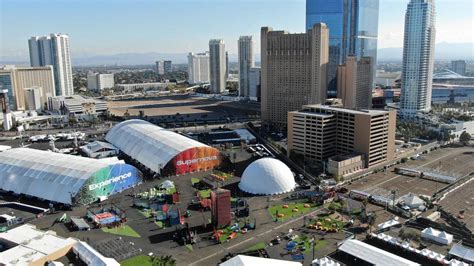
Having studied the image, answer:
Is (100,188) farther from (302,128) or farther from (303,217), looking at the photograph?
(302,128)

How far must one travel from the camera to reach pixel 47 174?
57500mm

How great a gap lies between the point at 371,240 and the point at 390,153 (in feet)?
125

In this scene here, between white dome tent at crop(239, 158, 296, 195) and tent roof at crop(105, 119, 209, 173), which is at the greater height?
tent roof at crop(105, 119, 209, 173)

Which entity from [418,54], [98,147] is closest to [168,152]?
[98,147]

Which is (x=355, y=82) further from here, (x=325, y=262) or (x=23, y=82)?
(x=23, y=82)

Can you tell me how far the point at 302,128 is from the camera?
252 ft

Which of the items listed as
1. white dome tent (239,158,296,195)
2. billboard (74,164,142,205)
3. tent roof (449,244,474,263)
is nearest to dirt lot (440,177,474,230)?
tent roof (449,244,474,263)

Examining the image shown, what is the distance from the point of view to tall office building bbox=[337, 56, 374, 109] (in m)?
116

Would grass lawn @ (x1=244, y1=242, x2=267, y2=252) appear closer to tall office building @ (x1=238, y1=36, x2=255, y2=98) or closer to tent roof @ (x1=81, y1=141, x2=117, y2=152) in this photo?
tent roof @ (x1=81, y1=141, x2=117, y2=152)

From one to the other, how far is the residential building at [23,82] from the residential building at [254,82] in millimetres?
84493

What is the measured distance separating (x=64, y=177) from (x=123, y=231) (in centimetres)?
1579

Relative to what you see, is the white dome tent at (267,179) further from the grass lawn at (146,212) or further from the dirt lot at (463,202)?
the dirt lot at (463,202)

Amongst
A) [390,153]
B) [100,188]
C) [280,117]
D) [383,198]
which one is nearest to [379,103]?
[280,117]

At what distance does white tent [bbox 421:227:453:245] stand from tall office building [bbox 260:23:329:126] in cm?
7134
